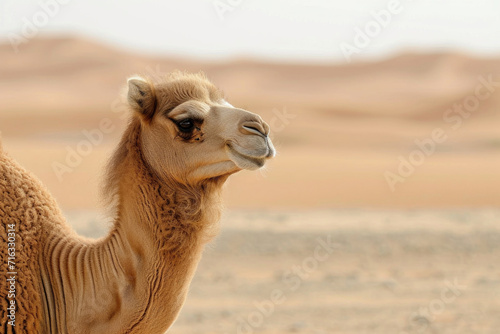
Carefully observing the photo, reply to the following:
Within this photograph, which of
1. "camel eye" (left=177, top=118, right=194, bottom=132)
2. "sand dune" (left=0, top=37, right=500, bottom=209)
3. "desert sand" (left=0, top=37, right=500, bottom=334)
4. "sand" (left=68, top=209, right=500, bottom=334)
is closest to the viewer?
"camel eye" (left=177, top=118, right=194, bottom=132)

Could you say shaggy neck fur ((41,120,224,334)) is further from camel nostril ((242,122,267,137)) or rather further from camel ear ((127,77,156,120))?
camel nostril ((242,122,267,137))

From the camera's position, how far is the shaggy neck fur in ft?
12.4

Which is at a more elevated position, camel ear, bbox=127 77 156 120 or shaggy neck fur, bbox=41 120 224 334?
camel ear, bbox=127 77 156 120

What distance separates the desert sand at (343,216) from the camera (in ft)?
31.4

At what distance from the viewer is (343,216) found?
16.9 metres

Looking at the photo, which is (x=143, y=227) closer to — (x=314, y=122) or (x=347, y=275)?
(x=347, y=275)

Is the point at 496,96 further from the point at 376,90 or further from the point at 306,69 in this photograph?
the point at 306,69

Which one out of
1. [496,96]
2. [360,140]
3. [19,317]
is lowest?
[19,317]

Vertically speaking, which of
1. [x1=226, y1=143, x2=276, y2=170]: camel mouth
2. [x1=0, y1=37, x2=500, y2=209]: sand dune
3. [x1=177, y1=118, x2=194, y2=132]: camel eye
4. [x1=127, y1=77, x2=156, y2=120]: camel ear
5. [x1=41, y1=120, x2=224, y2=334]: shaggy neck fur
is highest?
[x1=0, y1=37, x2=500, y2=209]: sand dune

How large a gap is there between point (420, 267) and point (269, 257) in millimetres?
2477

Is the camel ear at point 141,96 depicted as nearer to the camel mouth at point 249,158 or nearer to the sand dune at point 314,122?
the sand dune at point 314,122

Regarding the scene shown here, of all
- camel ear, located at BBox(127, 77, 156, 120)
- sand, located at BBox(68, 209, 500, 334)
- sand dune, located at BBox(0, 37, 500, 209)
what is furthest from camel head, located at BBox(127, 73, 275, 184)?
sand, located at BBox(68, 209, 500, 334)

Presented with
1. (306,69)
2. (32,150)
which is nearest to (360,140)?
(32,150)

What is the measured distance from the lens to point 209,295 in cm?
1058
